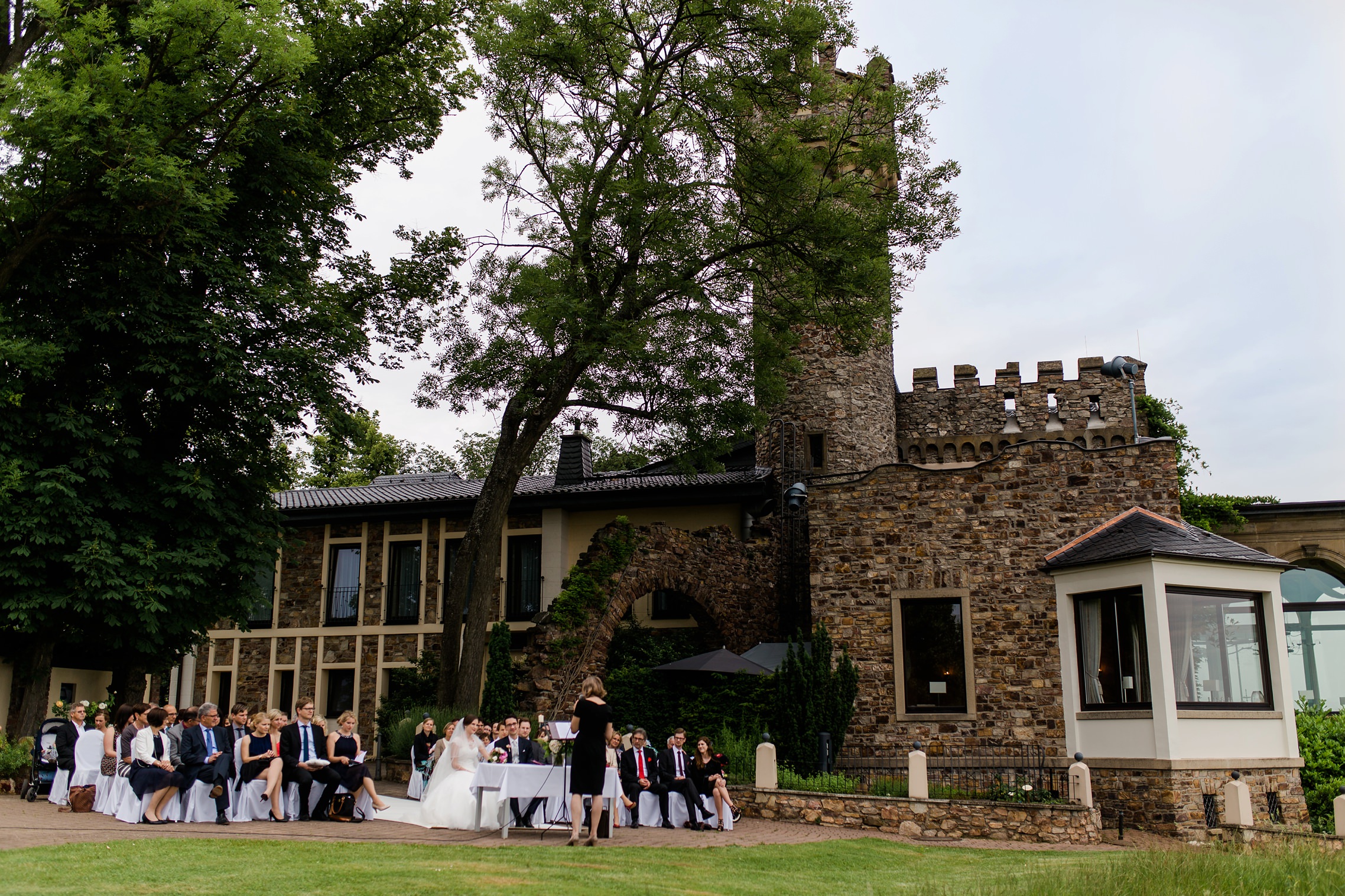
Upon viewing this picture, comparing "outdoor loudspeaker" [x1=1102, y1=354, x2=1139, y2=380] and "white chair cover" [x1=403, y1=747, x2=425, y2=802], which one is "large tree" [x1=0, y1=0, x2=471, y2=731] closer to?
"white chair cover" [x1=403, y1=747, x2=425, y2=802]

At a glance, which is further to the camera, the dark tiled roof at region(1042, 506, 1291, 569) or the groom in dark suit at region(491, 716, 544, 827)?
the dark tiled roof at region(1042, 506, 1291, 569)

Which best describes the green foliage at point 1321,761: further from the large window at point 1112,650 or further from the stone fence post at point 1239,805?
the large window at point 1112,650

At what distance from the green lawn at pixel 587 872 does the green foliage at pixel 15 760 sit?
6504mm

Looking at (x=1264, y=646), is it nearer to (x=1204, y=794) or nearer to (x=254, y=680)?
(x=1204, y=794)

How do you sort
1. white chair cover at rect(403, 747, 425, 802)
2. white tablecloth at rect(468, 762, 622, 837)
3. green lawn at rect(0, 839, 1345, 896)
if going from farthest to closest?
white chair cover at rect(403, 747, 425, 802)
white tablecloth at rect(468, 762, 622, 837)
green lawn at rect(0, 839, 1345, 896)

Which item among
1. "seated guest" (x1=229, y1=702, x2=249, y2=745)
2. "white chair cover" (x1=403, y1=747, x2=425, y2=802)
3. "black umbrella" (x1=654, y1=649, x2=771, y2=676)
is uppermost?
"black umbrella" (x1=654, y1=649, x2=771, y2=676)

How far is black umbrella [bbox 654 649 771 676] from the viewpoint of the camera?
16.8 m

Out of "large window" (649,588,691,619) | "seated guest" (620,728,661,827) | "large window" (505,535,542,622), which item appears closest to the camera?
"seated guest" (620,728,661,827)

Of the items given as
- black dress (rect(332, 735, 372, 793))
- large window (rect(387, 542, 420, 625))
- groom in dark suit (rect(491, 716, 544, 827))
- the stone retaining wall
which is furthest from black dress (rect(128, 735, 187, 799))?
large window (rect(387, 542, 420, 625))

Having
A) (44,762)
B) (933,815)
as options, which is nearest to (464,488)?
(44,762)

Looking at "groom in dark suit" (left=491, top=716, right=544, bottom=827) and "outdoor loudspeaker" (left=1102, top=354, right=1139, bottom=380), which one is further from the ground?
"outdoor loudspeaker" (left=1102, top=354, right=1139, bottom=380)

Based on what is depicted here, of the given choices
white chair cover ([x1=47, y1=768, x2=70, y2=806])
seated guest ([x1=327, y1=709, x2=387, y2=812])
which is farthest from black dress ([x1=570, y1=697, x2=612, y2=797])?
white chair cover ([x1=47, y1=768, x2=70, y2=806])

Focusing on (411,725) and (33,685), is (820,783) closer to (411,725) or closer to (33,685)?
(411,725)

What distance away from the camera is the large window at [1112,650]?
47.1ft
